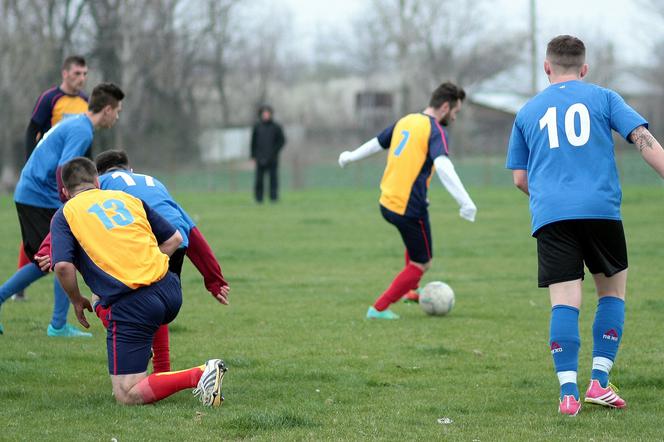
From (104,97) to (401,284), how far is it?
297 cm

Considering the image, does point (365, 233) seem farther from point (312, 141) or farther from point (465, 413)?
point (312, 141)

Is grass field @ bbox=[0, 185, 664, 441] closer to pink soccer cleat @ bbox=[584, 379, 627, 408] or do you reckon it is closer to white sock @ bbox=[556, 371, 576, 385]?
pink soccer cleat @ bbox=[584, 379, 627, 408]

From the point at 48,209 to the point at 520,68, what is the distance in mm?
47409

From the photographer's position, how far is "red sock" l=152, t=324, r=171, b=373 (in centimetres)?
597

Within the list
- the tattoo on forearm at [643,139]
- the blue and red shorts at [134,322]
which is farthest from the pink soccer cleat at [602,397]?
the blue and red shorts at [134,322]

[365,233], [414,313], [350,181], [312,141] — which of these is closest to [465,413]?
[414,313]

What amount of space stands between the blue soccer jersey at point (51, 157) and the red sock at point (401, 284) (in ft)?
9.29

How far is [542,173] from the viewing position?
5281 mm

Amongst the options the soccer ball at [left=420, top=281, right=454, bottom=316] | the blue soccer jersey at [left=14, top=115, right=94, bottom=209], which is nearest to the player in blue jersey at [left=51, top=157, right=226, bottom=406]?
the blue soccer jersey at [left=14, top=115, right=94, bottom=209]

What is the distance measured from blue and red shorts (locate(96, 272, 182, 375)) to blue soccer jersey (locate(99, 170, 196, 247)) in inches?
21.0

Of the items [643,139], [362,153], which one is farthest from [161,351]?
[362,153]

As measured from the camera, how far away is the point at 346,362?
6781 millimetres

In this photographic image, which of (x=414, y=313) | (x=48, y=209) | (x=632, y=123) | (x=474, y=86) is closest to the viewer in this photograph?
(x=632, y=123)

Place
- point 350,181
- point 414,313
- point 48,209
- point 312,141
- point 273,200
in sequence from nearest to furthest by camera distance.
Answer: point 48,209 < point 414,313 < point 273,200 < point 350,181 < point 312,141
